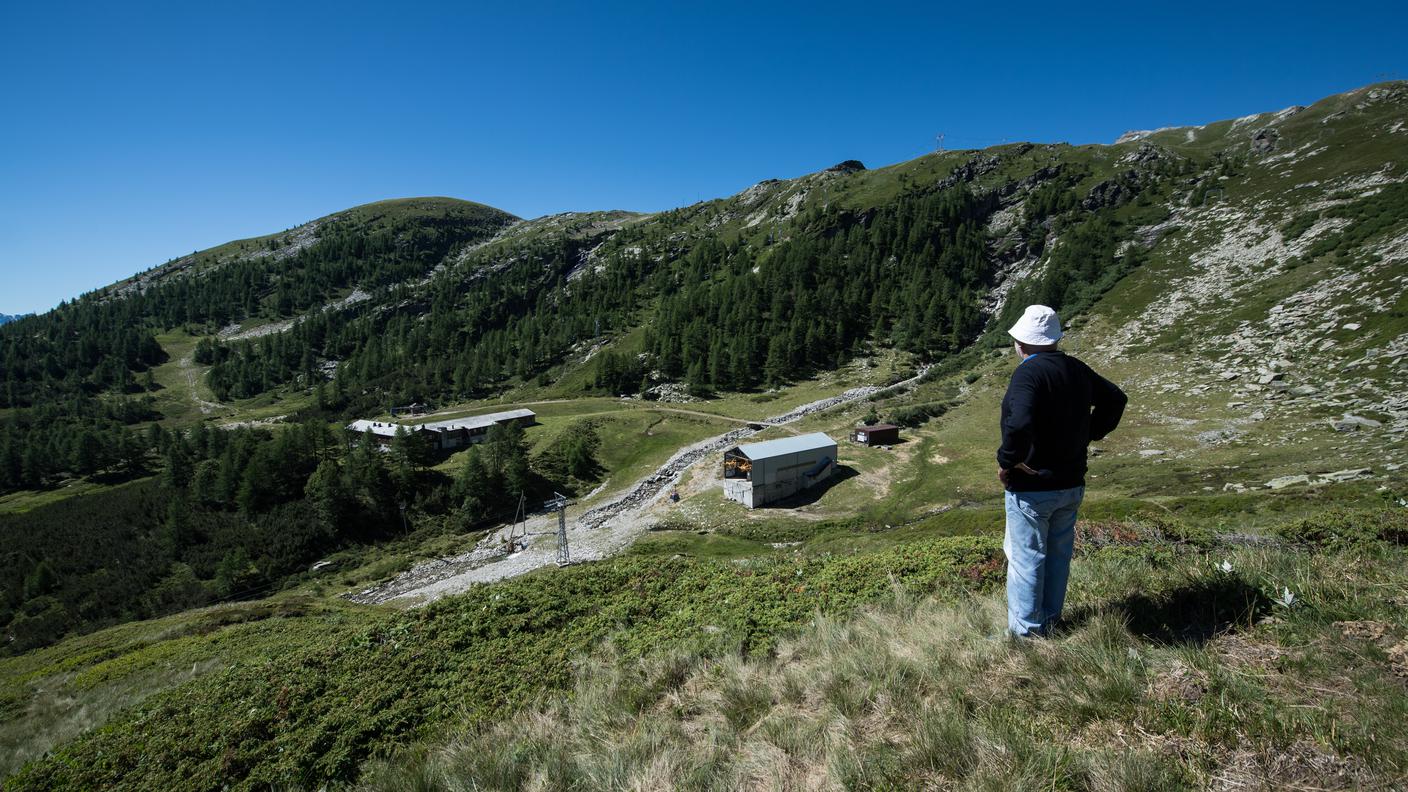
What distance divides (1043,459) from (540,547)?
50.5m

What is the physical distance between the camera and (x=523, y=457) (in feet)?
219

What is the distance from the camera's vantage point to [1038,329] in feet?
18.6

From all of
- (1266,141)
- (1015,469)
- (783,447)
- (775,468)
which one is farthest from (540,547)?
(1266,141)

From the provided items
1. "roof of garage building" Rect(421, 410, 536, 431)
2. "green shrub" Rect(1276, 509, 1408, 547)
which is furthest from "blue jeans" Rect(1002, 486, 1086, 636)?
"roof of garage building" Rect(421, 410, 536, 431)

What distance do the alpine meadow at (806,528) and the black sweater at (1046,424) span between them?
1587 mm

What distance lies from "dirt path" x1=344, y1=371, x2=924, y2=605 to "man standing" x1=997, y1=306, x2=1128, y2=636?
3924 centimetres

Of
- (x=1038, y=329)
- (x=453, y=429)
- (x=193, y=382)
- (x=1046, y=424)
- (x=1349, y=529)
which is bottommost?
(x=453, y=429)

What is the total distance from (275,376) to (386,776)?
21453 cm

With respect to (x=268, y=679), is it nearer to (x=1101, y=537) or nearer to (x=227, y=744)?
(x=227, y=744)

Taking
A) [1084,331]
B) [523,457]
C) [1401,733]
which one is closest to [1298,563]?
[1401,733]

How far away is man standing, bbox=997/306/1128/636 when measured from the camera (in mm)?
5250

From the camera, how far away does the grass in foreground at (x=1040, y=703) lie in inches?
137

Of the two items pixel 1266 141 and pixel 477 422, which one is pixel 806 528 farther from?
pixel 1266 141

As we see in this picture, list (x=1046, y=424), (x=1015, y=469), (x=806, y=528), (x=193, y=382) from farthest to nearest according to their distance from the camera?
(x=193, y=382) → (x=806, y=528) → (x=1015, y=469) → (x=1046, y=424)
